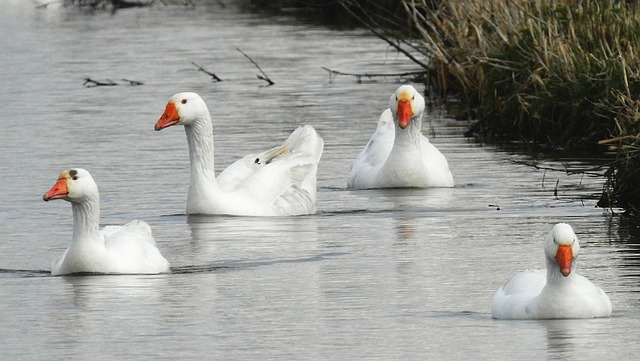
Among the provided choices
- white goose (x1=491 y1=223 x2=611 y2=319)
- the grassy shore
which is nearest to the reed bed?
the grassy shore

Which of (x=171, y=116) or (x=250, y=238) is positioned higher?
(x=171, y=116)

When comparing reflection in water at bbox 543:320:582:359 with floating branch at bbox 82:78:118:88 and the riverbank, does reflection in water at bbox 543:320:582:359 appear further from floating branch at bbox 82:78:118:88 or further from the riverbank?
floating branch at bbox 82:78:118:88

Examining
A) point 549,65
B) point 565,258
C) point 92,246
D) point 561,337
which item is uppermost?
point 565,258

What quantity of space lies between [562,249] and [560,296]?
0.30 meters

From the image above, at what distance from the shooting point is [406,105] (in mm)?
18719

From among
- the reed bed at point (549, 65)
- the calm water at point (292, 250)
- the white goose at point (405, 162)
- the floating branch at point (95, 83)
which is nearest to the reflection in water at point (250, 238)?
the calm water at point (292, 250)

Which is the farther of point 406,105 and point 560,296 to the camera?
point 406,105

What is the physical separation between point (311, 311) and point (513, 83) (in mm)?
10815

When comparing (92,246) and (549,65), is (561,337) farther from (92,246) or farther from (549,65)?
(549,65)

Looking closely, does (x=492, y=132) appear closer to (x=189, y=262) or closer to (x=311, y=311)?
(x=189, y=262)

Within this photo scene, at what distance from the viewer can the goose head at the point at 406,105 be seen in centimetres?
1859

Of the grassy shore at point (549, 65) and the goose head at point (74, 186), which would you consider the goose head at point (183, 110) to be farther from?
the grassy shore at point (549, 65)

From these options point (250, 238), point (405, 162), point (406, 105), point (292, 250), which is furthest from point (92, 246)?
point (406, 105)

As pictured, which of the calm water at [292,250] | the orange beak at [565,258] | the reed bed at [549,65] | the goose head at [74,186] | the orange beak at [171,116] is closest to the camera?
the calm water at [292,250]
